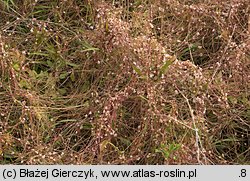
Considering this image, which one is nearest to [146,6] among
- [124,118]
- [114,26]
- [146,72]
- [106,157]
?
[114,26]

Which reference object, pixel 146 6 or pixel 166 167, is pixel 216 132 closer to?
pixel 166 167

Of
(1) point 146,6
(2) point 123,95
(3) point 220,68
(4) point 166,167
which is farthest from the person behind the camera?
(1) point 146,6

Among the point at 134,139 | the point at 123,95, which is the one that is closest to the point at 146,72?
the point at 123,95

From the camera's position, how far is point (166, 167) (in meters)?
2.29

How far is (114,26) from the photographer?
2621 mm

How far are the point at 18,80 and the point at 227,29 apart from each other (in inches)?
41.3

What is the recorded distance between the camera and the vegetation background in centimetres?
240

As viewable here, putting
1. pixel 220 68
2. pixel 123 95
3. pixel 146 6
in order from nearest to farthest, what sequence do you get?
pixel 123 95 → pixel 220 68 → pixel 146 6

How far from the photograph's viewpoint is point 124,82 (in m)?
2.56

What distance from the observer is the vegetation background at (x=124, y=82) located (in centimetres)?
240

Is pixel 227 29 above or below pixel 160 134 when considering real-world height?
above

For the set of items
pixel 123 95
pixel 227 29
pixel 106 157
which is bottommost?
pixel 106 157

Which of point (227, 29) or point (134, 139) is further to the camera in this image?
point (227, 29)

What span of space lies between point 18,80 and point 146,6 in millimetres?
770
